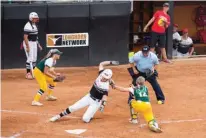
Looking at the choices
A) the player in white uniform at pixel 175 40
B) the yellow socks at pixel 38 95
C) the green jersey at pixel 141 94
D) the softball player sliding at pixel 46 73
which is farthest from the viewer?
the player in white uniform at pixel 175 40

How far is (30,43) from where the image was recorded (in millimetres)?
15602

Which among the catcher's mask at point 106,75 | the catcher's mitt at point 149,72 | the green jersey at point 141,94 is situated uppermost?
the catcher's mask at point 106,75

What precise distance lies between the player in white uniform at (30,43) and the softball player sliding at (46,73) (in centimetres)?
300

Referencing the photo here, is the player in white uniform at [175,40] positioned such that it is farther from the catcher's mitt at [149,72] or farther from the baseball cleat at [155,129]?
the baseball cleat at [155,129]

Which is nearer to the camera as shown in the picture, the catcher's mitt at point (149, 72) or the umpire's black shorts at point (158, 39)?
the catcher's mitt at point (149, 72)

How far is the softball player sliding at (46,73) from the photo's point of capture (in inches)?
476

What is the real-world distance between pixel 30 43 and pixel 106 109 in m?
4.36

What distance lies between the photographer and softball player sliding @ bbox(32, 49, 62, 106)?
12078 mm

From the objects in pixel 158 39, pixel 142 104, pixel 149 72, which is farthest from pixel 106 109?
pixel 158 39

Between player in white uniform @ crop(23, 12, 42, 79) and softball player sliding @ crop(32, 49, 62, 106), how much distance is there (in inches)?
118

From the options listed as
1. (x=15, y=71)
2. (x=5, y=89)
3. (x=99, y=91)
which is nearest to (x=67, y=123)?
(x=99, y=91)

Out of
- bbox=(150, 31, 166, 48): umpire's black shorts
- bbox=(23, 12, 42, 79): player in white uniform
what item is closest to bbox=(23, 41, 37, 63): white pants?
bbox=(23, 12, 42, 79): player in white uniform

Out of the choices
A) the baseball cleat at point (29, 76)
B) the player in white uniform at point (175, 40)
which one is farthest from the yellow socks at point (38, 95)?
the player in white uniform at point (175, 40)

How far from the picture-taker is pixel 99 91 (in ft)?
36.3
